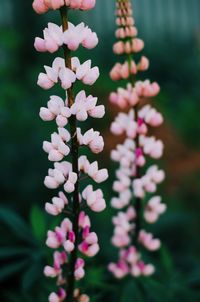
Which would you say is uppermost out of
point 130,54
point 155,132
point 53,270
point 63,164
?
point 130,54

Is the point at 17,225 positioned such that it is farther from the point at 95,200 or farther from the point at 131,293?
the point at 95,200

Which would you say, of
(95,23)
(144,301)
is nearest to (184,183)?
(144,301)

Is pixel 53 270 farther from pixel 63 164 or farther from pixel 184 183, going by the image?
pixel 184 183

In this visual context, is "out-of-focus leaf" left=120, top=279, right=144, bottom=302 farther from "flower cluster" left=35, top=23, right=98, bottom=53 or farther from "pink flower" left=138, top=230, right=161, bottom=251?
"flower cluster" left=35, top=23, right=98, bottom=53

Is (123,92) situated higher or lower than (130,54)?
Result: lower

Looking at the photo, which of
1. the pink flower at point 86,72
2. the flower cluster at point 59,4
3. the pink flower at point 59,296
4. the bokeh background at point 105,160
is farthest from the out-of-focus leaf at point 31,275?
the flower cluster at point 59,4

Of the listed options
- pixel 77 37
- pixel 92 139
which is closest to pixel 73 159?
pixel 92 139
